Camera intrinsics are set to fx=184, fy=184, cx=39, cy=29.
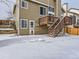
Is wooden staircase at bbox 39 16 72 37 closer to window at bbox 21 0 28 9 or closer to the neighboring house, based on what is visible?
the neighboring house

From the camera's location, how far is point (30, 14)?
24609 millimetres

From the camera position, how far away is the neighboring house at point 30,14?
77.5 ft

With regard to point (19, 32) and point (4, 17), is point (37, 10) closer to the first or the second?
point (19, 32)

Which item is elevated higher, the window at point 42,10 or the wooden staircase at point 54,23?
the window at point 42,10

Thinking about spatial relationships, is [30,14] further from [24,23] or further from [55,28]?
[55,28]

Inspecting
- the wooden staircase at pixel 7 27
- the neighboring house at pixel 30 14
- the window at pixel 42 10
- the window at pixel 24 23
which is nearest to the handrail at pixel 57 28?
the neighboring house at pixel 30 14

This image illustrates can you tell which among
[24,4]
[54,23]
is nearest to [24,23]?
[24,4]

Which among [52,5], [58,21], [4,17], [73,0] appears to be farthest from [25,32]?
[73,0]

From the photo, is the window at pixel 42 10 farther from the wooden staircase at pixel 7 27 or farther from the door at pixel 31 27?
the wooden staircase at pixel 7 27

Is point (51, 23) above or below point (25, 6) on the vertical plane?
below

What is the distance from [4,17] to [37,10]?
13.1 m

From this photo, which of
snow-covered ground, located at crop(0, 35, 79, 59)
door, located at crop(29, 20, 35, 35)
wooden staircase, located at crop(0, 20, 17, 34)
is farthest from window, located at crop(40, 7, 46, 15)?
snow-covered ground, located at crop(0, 35, 79, 59)

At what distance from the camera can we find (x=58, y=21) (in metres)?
24.2

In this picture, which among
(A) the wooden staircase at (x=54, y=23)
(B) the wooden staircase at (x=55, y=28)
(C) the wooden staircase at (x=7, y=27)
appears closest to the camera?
(B) the wooden staircase at (x=55, y=28)
